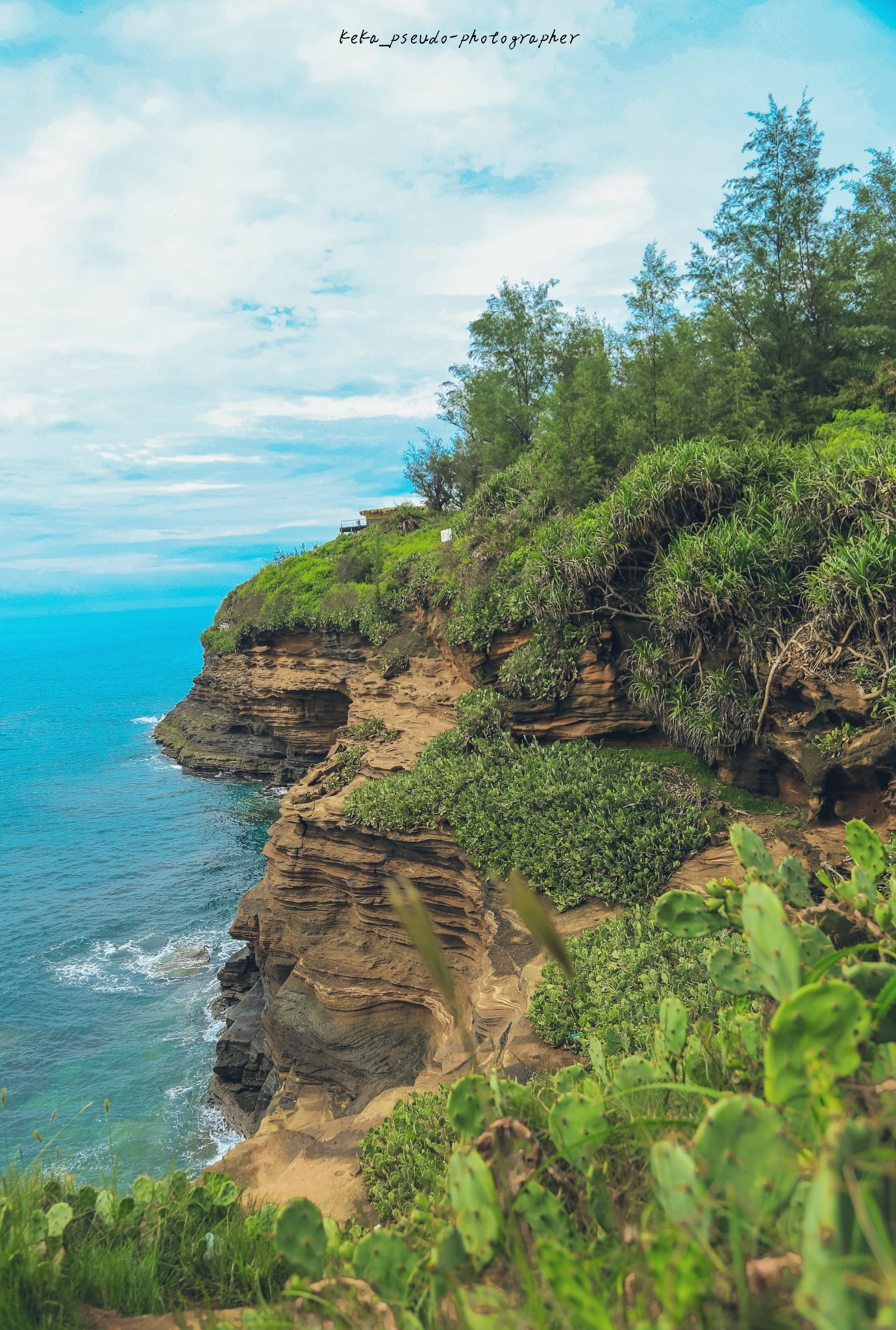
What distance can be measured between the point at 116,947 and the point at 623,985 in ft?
61.4

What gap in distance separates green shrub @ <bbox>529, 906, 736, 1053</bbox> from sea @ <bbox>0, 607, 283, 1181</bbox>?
3.86 meters

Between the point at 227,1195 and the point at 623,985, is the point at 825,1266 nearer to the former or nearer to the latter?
the point at 227,1195

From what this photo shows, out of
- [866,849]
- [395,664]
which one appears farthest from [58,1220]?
[395,664]

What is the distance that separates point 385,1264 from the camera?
247cm

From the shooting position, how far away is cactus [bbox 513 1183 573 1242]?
235cm

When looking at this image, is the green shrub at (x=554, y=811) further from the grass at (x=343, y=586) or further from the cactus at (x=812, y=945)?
the grass at (x=343, y=586)

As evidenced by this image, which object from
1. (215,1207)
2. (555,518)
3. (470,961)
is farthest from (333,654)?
(215,1207)

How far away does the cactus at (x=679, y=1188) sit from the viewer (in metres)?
1.75

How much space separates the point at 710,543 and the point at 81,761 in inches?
1673

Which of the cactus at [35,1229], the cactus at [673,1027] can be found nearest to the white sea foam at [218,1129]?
the cactus at [35,1229]

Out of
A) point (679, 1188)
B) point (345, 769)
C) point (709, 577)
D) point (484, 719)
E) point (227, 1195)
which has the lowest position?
point (227, 1195)

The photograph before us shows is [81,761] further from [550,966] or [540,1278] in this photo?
[540,1278]

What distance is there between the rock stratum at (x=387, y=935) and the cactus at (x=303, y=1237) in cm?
485

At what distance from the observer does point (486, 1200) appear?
2.26 metres
